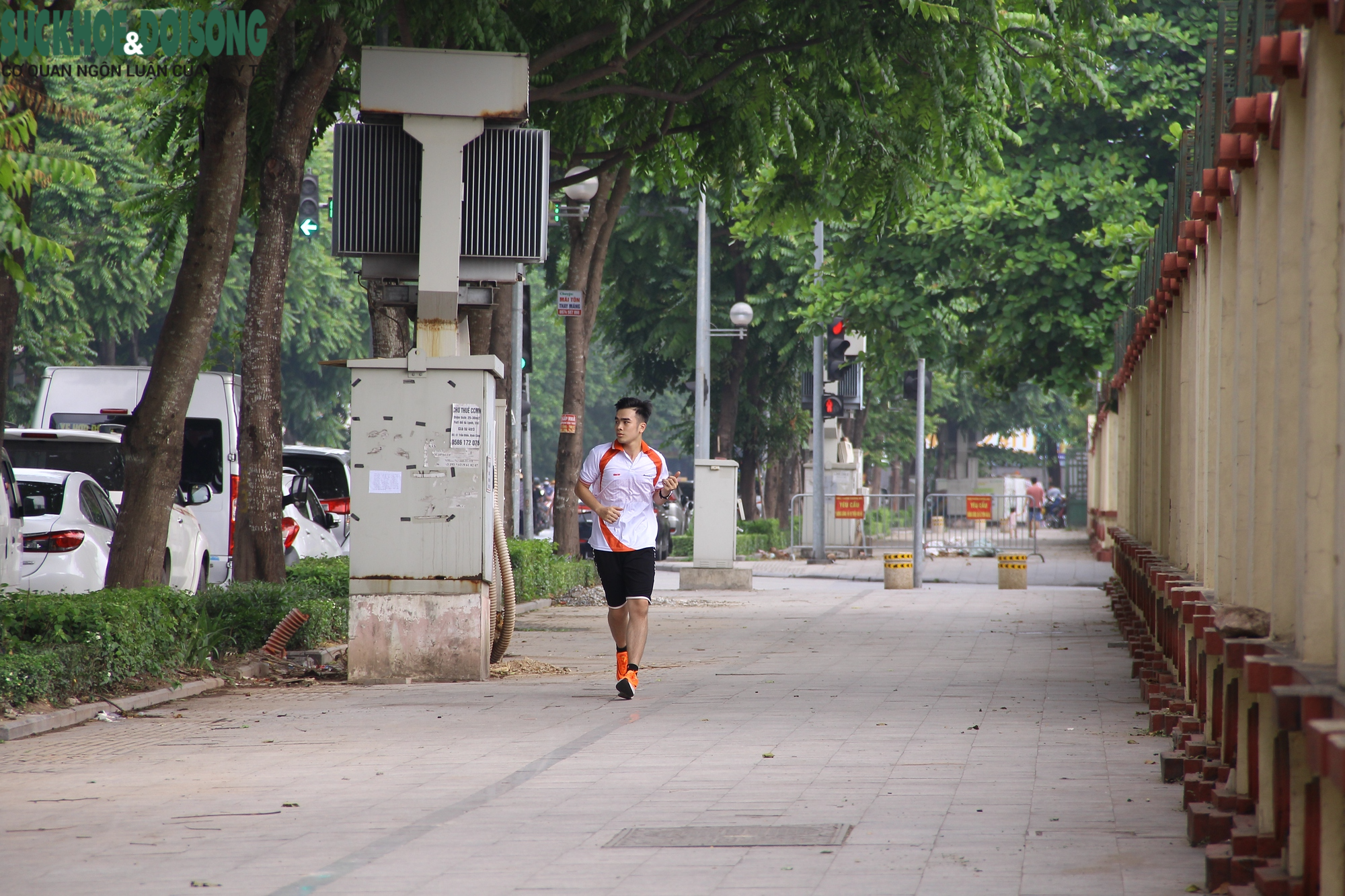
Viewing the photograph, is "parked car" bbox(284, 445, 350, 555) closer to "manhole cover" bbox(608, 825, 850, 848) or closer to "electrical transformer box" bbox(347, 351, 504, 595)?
"electrical transformer box" bbox(347, 351, 504, 595)

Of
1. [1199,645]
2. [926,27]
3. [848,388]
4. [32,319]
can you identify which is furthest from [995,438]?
[1199,645]

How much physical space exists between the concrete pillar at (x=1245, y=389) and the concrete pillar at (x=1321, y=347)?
129 cm

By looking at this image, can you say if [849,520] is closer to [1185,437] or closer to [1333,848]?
[1185,437]

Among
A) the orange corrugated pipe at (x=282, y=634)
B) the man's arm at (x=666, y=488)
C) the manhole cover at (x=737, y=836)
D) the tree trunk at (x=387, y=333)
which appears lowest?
the manhole cover at (x=737, y=836)

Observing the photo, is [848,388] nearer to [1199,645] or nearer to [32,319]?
[32,319]

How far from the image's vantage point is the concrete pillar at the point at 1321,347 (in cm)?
470

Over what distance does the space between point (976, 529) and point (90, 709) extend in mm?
30715

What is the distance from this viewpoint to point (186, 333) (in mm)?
12289

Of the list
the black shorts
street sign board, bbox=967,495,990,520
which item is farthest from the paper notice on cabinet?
street sign board, bbox=967,495,990,520

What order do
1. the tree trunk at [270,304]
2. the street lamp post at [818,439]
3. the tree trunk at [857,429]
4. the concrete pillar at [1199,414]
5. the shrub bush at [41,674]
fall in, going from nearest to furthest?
the concrete pillar at [1199,414], the shrub bush at [41,674], the tree trunk at [270,304], the street lamp post at [818,439], the tree trunk at [857,429]

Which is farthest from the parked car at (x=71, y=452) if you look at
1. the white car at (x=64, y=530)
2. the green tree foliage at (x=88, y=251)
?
the green tree foliage at (x=88, y=251)

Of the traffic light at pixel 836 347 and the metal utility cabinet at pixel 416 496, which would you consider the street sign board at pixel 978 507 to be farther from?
the metal utility cabinet at pixel 416 496

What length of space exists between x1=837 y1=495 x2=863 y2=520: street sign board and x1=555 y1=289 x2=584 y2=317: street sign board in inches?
538

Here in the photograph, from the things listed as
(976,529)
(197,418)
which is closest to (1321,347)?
(197,418)
